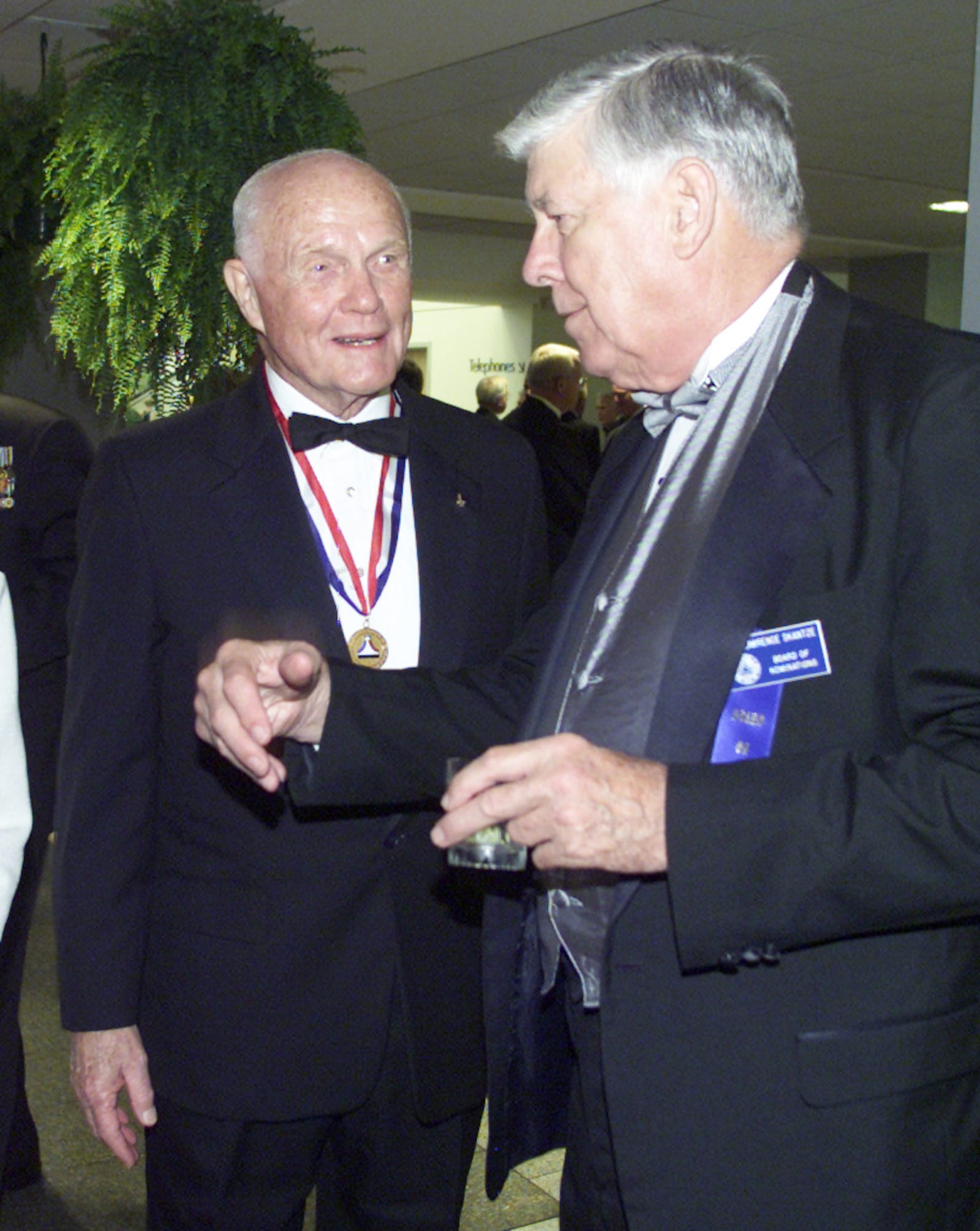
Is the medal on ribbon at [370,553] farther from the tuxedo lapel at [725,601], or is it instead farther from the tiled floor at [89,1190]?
the tiled floor at [89,1190]

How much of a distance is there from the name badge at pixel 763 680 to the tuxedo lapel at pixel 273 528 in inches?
29.4

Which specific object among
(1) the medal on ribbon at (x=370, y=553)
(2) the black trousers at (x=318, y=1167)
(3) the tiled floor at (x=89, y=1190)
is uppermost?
(1) the medal on ribbon at (x=370, y=553)

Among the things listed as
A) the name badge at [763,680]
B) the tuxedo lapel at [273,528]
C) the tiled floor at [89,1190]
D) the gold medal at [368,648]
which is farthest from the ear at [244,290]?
the tiled floor at [89,1190]

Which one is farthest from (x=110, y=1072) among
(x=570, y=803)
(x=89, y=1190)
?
(x=89, y=1190)

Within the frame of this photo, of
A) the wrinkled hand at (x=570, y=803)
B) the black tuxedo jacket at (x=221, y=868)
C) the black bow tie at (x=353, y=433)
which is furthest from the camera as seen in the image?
the black bow tie at (x=353, y=433)

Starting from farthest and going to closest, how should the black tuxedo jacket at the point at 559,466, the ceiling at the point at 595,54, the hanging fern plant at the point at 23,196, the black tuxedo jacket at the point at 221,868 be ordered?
the black tuxedo jacket at the point at 559,466
the ceiling at the point at 595,54
the hanging fern plant at the point at 23,196
the black tuxedo jacket at the point at 221,868

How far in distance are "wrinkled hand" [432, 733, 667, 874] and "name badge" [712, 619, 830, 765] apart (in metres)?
0.13

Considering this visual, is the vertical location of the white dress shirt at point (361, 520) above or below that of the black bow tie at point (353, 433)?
below

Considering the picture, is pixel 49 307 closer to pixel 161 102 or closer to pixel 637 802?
pixel 161 102

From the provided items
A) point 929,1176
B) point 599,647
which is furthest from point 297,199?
point 929,1176

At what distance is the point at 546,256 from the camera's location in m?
1.61

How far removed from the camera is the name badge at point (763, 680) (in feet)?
4.26

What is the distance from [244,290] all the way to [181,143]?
0.95 m

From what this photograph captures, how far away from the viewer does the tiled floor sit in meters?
3.13
